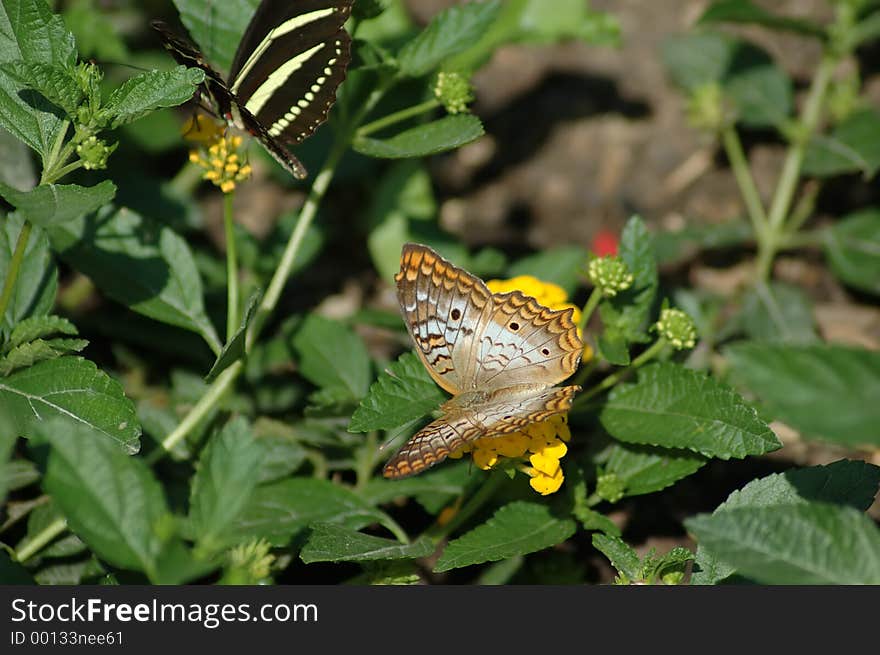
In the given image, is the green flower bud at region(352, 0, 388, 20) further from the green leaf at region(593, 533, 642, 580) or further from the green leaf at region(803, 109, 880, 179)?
the green leaf at region(803, 109, 880, 179)

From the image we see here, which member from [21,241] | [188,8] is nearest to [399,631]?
[21,241]

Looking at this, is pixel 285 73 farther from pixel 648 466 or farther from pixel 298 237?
pixel 648 466

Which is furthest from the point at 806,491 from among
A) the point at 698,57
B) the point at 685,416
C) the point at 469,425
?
the point at 698,57

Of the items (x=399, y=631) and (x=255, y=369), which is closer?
(x=399, y=631)

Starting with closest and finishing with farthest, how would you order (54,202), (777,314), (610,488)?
1. (54,202)
2. (610,488)
3. (777,314)

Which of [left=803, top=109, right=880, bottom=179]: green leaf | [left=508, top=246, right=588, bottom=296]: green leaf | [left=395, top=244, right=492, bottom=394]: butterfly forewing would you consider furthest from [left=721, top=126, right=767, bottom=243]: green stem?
[left=395, top=244, right=492, bottom=394]: butterfly forewing

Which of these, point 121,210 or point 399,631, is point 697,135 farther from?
point 399,631

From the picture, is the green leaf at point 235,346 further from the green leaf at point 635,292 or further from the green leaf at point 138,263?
the green leaf at point 635,292
